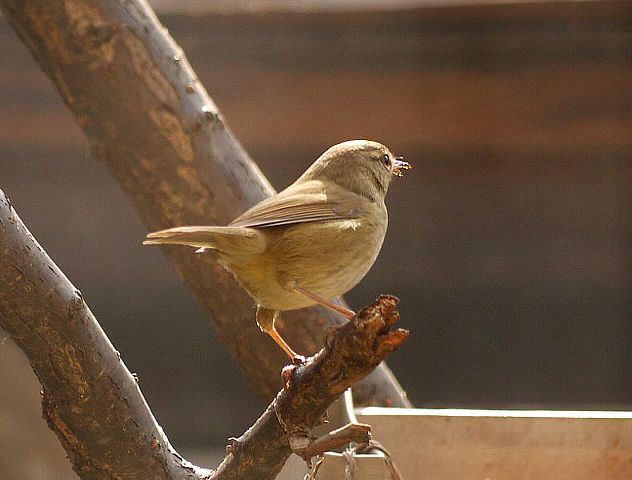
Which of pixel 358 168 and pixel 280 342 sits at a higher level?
pixel 358 168

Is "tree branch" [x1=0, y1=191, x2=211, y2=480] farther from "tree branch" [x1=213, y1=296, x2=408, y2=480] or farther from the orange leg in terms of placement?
the orange leg

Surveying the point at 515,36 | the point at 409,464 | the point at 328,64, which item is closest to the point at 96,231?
the point at 328,64

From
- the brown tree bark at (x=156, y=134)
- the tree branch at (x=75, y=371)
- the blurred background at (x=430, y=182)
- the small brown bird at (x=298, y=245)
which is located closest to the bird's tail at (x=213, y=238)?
the small brown bird at (x=298, y=245)

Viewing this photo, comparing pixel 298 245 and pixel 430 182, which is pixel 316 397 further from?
pixel 430 182

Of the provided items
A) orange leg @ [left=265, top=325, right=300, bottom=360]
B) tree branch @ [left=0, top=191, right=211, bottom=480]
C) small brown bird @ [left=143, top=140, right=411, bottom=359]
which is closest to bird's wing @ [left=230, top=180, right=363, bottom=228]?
small brown bird @ [left=143, top=140, right=411, bottom=359]

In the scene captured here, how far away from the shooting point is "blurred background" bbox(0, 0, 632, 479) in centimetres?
379

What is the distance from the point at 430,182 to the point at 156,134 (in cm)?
167

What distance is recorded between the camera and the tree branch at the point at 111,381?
5.49 ft

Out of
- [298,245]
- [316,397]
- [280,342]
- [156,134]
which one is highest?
[156,134]

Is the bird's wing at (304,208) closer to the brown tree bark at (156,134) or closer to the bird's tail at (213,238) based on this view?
the bird's tail at (213,238)

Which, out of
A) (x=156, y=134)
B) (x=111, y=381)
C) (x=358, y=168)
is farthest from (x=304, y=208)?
(x=156, y=134)

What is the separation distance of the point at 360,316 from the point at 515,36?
246 cm

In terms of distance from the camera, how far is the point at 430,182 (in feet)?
13.9

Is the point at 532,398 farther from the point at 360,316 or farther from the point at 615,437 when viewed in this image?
the point at 360,316
